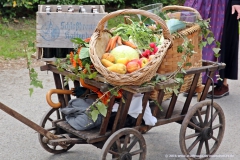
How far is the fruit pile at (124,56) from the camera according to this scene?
3102mm

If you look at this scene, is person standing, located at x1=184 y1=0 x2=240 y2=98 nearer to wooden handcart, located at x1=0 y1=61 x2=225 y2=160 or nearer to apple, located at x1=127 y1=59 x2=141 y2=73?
wooden handcart, located at x1=0 y1=61 x2=225 y2=160

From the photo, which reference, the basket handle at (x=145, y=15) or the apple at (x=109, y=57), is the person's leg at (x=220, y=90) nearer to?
the basket handle at (x=145, y=15)

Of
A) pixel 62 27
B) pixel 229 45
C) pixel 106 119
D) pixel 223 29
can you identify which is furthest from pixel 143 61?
pixel 229 45

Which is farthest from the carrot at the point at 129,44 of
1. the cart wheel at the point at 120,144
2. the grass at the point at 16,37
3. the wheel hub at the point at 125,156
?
the grass at the point at 16,37

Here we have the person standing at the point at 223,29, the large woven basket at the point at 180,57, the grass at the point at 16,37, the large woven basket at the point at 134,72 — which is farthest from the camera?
the grass at the point at 16,37

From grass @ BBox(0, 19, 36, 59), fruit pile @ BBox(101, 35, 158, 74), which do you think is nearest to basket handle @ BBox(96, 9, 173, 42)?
fruit pile @ BBox(101, 35, 158, 74)

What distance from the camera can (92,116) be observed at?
3.13 meters

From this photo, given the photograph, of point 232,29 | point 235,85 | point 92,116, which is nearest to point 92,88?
point 92,116

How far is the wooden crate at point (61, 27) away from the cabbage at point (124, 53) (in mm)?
1138

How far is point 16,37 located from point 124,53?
465cm

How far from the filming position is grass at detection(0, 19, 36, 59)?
6.89 metres

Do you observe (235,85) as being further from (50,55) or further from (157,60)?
(157,60)

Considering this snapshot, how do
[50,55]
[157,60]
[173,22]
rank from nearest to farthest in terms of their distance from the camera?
[157,60]
[173,22]
[50,55]

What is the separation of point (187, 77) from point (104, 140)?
0.88 metres
